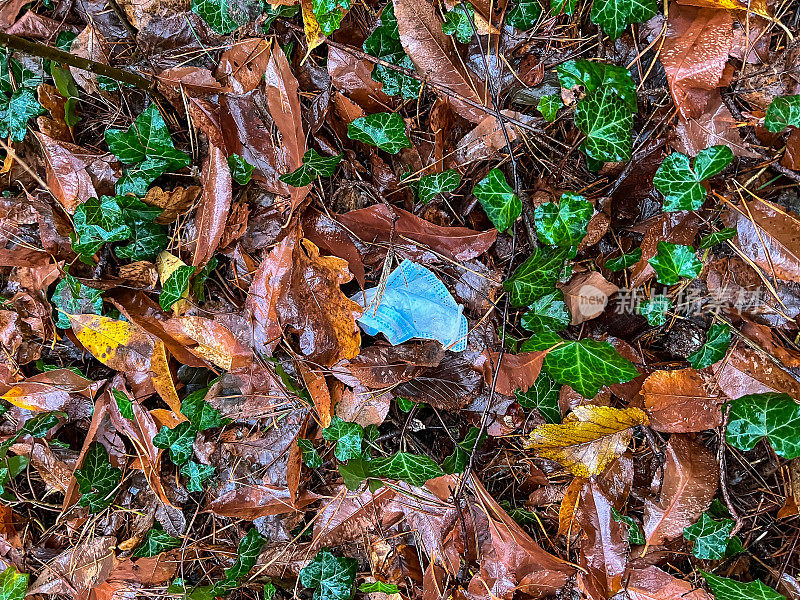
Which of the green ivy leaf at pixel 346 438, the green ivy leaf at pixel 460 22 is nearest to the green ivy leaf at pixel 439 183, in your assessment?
the green ivy leaf at pixel 460 22

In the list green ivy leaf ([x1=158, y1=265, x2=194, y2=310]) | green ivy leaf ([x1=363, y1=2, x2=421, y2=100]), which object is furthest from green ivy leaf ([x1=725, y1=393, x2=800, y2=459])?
green ivy leaf ([x1=158, y1=265, x2=194, y2=310])

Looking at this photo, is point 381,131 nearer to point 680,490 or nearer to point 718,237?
point 718,237

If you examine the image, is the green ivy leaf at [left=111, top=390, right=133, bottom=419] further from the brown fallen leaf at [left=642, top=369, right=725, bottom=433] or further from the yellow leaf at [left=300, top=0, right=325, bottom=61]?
the brown fallen leaf at [left=642, top=369, right=725, bottom=433]

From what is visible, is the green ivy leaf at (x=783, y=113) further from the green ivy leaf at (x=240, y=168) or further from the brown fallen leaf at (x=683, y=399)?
the green ivy leaf at (x=240, y=168)

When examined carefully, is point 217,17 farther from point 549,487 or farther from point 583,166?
point 549,487

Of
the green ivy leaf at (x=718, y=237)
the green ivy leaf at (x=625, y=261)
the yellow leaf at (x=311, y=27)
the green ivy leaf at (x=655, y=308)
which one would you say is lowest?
the green ivy leaf at (x=655, y=308)

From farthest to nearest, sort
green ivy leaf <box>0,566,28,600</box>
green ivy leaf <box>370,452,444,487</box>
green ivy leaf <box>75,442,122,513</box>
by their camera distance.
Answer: green ivy leaf <box>0,566,28,600</box>
green ivy leaf <box>75,442,122,513</box>
green ivy leaf <box>370,452,444,487</box>

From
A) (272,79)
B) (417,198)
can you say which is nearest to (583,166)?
(417,198)
